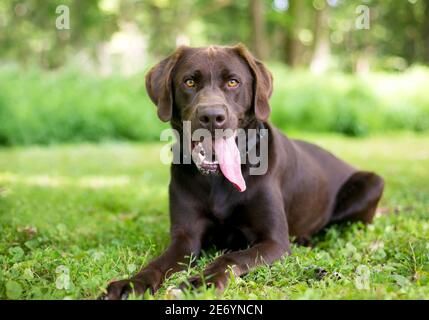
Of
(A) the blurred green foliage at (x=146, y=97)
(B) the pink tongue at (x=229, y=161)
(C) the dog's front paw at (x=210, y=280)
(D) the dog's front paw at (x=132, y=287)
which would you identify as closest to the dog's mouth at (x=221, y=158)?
(B) the pink tongue at (x=229, y=161)

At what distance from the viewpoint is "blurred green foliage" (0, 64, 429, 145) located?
13.4 meters

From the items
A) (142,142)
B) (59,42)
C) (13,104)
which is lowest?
(142,142)

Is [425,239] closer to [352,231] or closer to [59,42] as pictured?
[352,231]

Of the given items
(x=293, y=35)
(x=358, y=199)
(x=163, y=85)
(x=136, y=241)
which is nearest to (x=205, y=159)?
(x=163, y=85)

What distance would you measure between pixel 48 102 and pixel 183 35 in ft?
55.2

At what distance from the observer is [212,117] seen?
3494 millimetres

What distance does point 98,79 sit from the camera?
15461mm

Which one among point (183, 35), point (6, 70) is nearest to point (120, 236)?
point (6, 70)

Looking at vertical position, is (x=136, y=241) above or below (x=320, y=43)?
below

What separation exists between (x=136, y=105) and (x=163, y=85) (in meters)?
10.3

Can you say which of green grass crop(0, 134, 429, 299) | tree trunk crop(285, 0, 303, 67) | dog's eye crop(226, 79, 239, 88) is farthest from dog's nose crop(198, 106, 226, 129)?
tree trunk crop(285, 0, 303, 67)

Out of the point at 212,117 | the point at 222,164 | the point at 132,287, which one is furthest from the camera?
the point at 222,164

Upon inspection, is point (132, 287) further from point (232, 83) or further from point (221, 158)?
point (232, 83)

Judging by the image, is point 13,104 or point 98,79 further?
point 98,79
